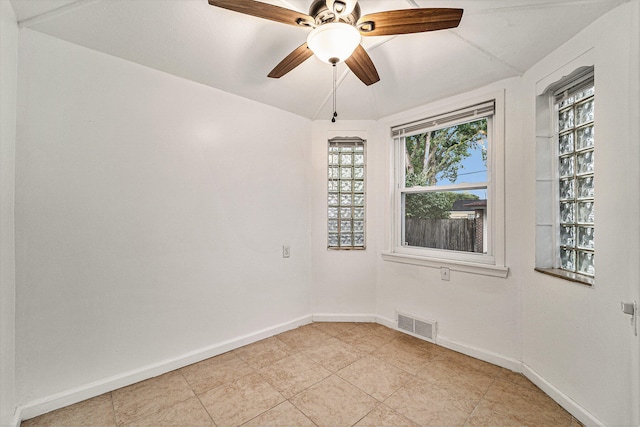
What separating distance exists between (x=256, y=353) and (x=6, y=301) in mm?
1654

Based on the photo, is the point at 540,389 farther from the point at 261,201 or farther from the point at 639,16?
the point at 261,201

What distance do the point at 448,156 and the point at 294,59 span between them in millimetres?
1764

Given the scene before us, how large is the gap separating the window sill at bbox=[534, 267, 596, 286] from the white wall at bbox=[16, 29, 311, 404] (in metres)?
2.23

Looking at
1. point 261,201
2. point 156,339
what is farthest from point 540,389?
point 156,339

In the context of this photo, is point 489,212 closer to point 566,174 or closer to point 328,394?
point 566,174

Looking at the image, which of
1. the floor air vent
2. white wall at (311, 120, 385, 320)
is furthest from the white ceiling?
the floor air vent

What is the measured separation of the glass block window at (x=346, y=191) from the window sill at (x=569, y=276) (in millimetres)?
1671

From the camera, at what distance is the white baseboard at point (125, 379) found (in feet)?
5.31

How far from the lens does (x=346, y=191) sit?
10.3ft

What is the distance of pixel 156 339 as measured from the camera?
2047 millimetres

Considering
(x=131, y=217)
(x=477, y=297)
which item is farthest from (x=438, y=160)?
(x=131, y=217)

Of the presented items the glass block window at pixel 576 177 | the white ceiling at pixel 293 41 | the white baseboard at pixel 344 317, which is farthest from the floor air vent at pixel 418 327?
the white ceiling at pixel 293 41

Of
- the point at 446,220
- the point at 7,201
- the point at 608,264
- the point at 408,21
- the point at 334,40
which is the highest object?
the point at 408,21

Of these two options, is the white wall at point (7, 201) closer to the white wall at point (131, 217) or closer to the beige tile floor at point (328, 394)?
the white wall at point (131, 217)
